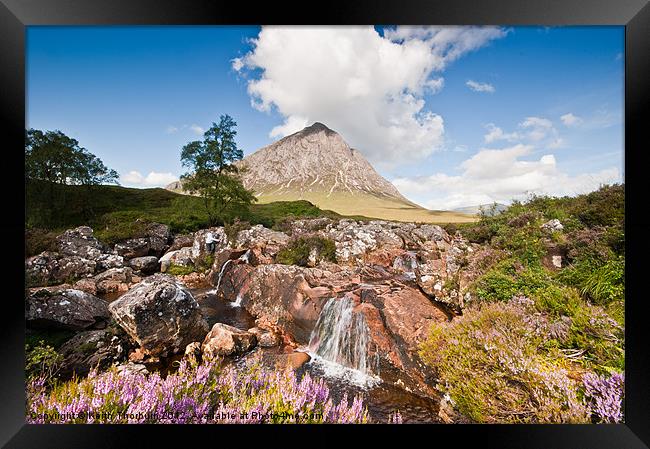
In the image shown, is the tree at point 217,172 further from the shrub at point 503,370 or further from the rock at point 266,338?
the shrub at point 503,370

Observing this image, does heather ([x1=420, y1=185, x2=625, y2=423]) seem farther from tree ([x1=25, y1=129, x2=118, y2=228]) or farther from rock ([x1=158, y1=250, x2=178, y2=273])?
tree ([x1=25, y1=129, x2=118, y2=228])

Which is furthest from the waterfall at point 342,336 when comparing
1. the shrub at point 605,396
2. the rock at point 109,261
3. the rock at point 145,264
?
the rock at point 109,261

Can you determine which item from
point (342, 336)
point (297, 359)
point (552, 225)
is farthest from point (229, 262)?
point (552, 225)

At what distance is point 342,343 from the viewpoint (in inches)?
114

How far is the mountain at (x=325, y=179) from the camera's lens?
11.2ft

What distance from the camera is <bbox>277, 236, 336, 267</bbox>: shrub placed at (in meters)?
3.49

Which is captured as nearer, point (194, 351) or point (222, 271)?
point (194, 351)

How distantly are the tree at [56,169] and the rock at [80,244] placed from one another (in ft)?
0.90

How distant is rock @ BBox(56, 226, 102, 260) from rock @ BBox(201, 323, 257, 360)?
7.60 feet

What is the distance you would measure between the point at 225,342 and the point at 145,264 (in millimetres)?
1989

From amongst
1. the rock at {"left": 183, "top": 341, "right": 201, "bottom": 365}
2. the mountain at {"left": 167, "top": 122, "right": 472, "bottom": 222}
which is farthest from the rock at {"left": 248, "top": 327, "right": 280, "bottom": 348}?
the mountain at {"left": 167, "top": 122, "right": 472, "bottom": 222}

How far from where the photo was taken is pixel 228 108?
10.2 ft
